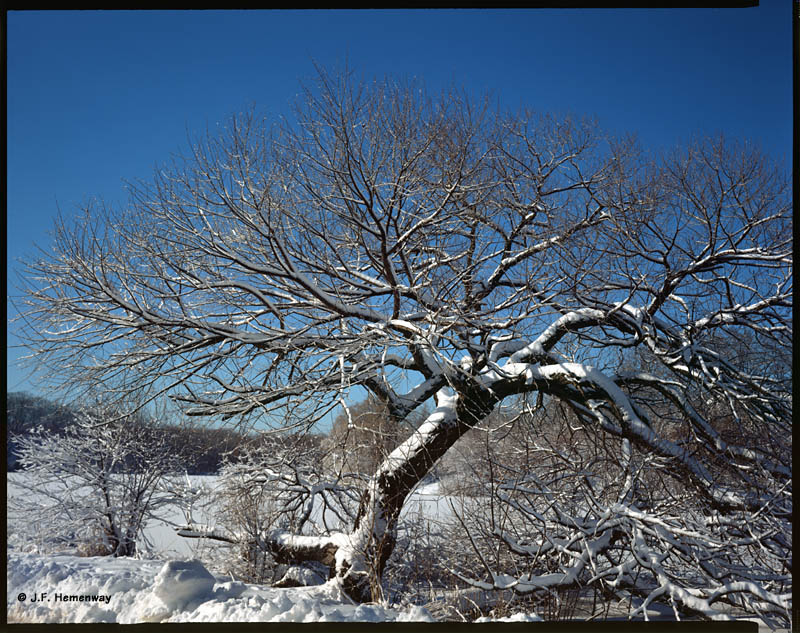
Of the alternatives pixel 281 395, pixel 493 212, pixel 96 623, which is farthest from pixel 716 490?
pixel 96 623

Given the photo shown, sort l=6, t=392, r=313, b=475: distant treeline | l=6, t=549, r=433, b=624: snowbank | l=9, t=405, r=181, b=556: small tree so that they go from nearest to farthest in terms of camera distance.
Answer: l=6, t=549, r=433, b=624: snowbank < l=6, t=392, r=313, b=475: distant treeline < l=9, t=405, r=181, b=556: small tree

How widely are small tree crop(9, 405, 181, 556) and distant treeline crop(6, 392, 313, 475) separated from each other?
0.36 metres

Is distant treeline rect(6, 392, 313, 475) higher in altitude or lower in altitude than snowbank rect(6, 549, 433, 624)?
higher

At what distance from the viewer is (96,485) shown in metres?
11.1

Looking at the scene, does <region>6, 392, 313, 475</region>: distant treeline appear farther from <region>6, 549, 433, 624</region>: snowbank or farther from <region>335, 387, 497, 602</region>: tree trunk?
<region>335, 387, 497, 602</region>: tree trunk

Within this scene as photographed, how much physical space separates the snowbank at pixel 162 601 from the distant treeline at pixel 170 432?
3.70 feet

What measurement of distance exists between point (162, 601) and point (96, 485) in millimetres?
7646

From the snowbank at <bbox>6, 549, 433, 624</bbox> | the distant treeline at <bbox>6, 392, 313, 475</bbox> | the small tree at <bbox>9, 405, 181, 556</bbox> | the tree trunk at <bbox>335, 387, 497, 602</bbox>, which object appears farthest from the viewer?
the small tree at <bbox>9, 405, 181, 556</bbox>

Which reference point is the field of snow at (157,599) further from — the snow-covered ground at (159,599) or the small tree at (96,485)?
the small tree at (96,485)

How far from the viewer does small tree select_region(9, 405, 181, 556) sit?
10422 millimetres

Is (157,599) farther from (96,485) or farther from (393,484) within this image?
(96,485)

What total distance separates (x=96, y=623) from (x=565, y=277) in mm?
5247

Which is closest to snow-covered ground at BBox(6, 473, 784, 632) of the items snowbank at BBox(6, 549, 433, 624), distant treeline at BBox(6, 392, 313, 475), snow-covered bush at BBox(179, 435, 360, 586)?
snowbank at BBox(6, 549, 433, 624)

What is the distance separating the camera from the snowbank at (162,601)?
4.42m
